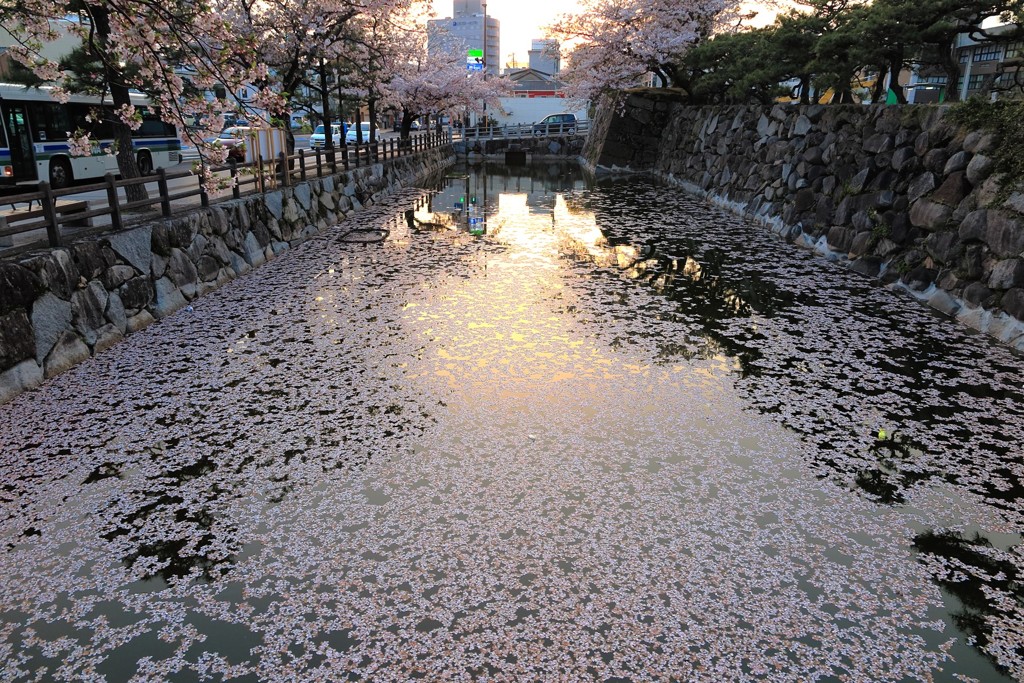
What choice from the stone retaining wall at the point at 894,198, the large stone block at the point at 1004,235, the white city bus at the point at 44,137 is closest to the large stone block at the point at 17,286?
the white city bus at the point at 44,137

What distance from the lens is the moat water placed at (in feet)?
9.16

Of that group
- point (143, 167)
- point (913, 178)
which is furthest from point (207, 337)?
point (143, 167)

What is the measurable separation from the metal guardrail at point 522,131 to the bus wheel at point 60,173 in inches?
1005

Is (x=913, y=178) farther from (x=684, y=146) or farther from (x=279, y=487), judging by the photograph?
(x=684, y=146)

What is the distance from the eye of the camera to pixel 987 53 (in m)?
13.6

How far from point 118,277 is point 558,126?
35549 mm

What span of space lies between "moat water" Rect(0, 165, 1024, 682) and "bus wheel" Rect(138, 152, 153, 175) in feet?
40.6

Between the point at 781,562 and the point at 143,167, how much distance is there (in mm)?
18915

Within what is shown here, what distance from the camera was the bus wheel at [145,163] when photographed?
17.3m

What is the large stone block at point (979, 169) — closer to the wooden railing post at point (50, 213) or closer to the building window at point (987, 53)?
the building window at point (987, 53)

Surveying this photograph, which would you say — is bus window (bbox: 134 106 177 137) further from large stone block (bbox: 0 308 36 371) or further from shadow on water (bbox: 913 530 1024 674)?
shadow on water (bbox: 913 530 1024 674)

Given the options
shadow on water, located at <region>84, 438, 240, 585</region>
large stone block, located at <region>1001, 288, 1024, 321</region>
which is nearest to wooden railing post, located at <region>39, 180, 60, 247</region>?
shadow on water, located at <region>84, 438, 240, 585</region>

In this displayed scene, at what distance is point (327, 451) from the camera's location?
14.4 feet

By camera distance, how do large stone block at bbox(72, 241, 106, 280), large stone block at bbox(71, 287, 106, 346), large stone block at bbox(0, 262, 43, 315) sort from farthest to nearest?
large stone block at bbox(72, 241, 106, 280), large stone block at bbox(71, 287, 106, 346), large stone block at bbox(0, 262, 43, 315)
